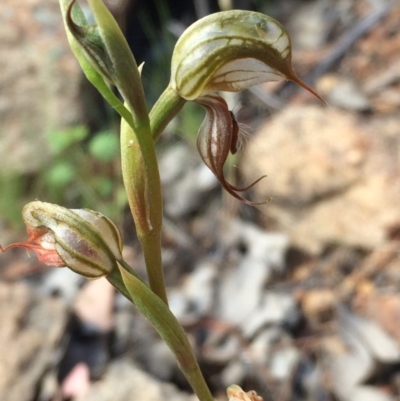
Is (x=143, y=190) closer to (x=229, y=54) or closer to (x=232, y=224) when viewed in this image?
(x=229, y=54)

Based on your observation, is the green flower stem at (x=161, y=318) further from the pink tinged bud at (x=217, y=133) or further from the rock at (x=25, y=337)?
the rock at (x=25, y=337)

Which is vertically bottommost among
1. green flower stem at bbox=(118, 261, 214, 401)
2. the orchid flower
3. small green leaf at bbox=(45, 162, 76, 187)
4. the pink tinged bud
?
small green leaf at bbox=(45, 162, 76, 187)

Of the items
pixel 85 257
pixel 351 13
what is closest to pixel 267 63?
pixel 85 257

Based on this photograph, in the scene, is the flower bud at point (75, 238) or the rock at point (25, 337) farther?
the rock at point (25, 337)

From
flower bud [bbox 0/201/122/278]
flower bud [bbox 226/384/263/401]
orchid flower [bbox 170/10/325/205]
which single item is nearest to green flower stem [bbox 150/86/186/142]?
orchid flower [bbox 170/10/325/205]

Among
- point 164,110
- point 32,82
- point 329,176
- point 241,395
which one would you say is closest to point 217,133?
point 164,110

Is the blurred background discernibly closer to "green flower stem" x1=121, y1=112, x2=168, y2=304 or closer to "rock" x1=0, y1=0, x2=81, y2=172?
"rock" x1=0, y1=0, x2=81, y2=172

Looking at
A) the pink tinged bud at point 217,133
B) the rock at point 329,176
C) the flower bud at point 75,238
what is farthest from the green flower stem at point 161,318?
the rock at point 329,176

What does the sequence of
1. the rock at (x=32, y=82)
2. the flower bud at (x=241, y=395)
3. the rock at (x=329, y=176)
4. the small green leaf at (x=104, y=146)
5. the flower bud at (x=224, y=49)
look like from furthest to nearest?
the rock at (x=32, y=82), the small green leaf at (x=104, y=146), the rock at (x=329, y=176), the flower bud at (x=241, y=395), the flower bud at (x=224, y=49)
